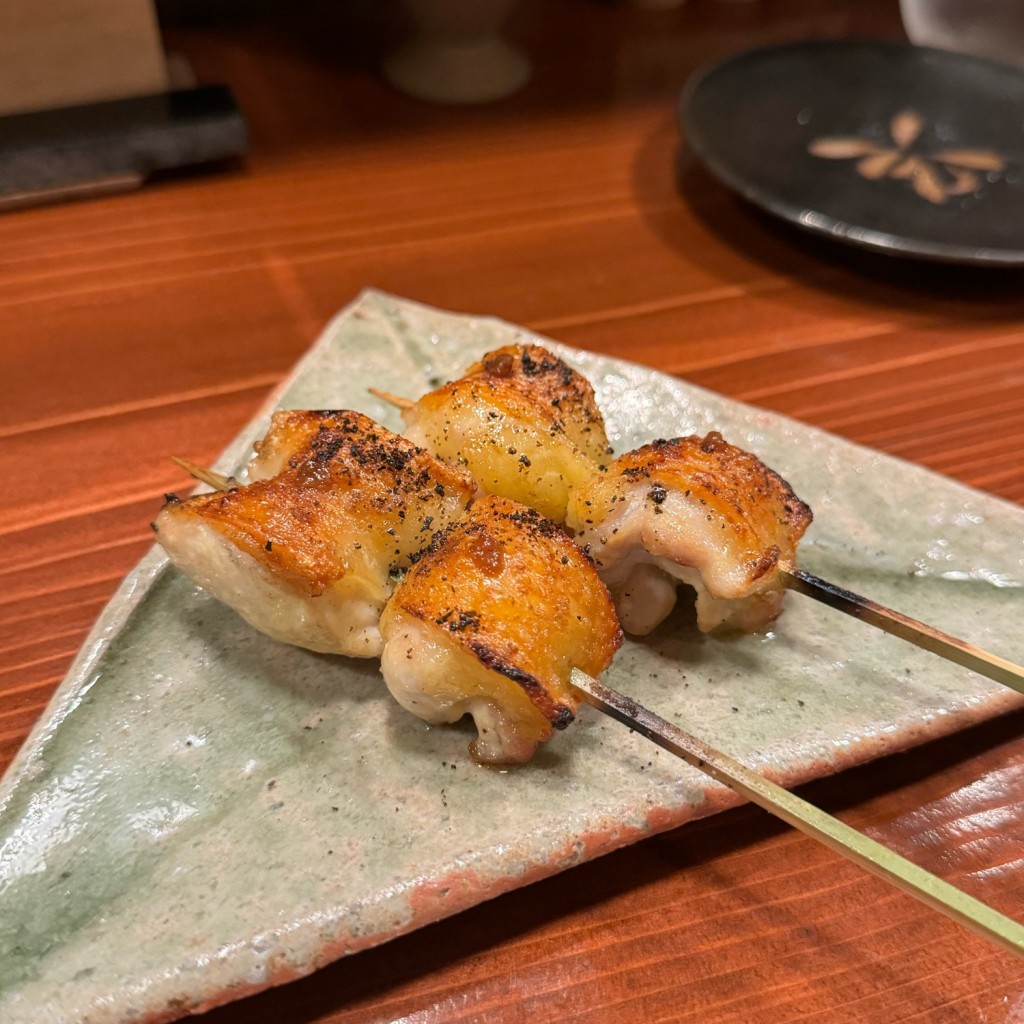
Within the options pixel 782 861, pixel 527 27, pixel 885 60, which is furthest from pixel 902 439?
pixel 527 27

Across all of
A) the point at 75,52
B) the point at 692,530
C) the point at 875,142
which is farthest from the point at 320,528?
the point at 875,142

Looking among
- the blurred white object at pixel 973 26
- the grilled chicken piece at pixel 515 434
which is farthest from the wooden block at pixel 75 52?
the blurred white object at pixel 973 26

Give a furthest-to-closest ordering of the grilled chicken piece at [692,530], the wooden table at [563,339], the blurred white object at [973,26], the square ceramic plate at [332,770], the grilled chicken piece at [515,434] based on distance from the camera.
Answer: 1. the blurred white object at [973,26]
2. the grilled chicken piece at [515,434]
3. the grilled chicken piece at [692,530]
4. the wooden table at [563,339]
5. the square ceramic plate at [332,770]

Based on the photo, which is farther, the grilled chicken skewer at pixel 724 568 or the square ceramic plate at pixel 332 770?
the grilled chicken skewer at pixel 724 568

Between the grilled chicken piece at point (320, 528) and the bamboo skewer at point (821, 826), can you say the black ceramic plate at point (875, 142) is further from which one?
the bamboo skewer at point (821, 826)

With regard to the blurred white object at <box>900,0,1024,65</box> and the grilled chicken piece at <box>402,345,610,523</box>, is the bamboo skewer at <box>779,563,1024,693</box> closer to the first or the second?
the grilled chicken piece at <box>402,345,610,523</box>

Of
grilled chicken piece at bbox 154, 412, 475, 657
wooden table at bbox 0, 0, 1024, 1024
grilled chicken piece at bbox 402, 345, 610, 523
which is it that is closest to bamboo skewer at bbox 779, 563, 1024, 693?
wooden table at bbox 0, 0, 1024, 1024
